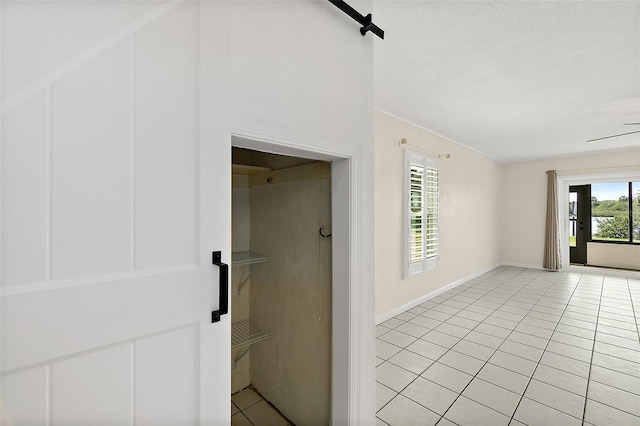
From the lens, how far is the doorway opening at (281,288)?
169 cm

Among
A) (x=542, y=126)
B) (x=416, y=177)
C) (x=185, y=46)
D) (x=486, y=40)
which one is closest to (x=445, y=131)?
(x=416, y=177)

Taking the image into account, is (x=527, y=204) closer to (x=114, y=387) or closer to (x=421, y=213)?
(x=421, y=213)

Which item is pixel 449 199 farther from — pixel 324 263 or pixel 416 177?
pixel 324 263

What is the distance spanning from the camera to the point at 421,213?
13.3 ft

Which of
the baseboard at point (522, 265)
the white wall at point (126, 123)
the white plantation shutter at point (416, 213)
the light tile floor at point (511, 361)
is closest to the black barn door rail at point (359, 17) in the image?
the white wall at point (126, 123)

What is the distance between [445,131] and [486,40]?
8.00 ft

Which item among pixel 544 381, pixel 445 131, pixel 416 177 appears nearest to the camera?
pixel 544 381

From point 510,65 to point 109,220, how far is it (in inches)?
115

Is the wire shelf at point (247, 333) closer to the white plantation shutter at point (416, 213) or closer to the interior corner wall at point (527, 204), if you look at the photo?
the white plantation shutter at point (416, 213)

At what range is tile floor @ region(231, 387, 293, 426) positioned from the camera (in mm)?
1922

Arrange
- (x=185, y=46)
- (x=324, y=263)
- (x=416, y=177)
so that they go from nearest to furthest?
(x=185, y=46) → (x=324, y=263) → (x=416, y=177)

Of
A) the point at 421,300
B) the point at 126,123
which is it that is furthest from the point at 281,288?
the point at 421,300

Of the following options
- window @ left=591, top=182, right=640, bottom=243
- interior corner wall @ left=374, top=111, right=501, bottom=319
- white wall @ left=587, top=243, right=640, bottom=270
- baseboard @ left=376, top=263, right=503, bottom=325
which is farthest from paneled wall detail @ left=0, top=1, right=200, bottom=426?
white wall @ left=587, top=243, right=640, bottom=270

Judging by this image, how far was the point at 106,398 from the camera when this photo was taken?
818 millimetres
